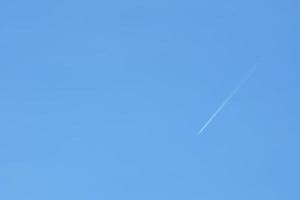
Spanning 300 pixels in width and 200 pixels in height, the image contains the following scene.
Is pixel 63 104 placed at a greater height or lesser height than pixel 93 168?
greater

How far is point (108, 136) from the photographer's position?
220cm

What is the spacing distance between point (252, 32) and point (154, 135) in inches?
25.4

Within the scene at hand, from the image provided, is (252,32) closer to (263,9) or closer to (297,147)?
(263,9)

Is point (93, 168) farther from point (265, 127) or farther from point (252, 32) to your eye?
point (252, 32)

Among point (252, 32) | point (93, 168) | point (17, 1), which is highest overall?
point (17, 1)

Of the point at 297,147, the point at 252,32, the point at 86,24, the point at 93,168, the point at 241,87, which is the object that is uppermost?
the point at 86,24

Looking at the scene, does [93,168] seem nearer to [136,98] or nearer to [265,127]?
[136,98]

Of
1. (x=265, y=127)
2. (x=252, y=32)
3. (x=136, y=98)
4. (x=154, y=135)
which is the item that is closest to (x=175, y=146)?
(x=154, y=135)

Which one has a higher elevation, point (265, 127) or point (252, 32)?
point (252, 32)

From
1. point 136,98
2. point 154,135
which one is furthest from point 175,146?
point 136,98

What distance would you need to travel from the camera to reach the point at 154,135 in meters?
2.21

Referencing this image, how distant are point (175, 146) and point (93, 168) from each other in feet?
1.24

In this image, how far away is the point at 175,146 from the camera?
2.20 metres

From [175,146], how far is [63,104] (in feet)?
1.76
